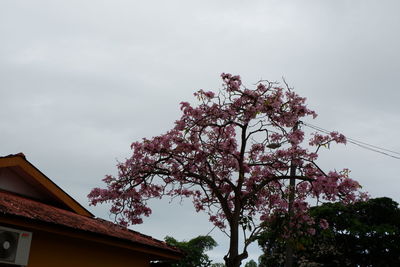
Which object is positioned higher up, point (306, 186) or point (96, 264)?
point (306, 186)

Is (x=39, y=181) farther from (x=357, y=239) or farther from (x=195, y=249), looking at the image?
(x=195, y=249)

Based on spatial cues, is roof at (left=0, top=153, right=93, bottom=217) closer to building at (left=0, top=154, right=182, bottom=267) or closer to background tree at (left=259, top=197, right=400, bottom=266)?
building at (left=0, top=154, right=182, bottom=267)

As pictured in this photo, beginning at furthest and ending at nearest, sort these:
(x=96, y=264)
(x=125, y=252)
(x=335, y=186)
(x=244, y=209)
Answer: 1. (x=244, y=209)
2. (x=335, y=186)
3. (x=125, y=252)
4. (x=96, y=264)

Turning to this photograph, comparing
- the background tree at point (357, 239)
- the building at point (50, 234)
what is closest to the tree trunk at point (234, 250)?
the building at point (50, 234)

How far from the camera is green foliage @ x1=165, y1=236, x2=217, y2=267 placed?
131 feet

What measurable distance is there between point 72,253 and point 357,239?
72.3 ft

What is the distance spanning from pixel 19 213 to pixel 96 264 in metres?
2.67

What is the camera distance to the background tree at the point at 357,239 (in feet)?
87.0

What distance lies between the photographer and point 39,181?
1128 cm

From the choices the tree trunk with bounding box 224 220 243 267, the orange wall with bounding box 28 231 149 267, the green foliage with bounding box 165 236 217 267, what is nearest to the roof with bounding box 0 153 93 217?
the orange wall with bounding box 28 231 149 267

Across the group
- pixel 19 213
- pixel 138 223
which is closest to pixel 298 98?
pixel 138 223

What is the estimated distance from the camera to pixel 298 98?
12.7 metres

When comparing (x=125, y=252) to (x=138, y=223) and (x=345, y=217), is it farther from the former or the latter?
(x=345, y=217)

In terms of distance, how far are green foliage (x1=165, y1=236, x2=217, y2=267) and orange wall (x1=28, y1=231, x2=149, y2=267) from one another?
27.5 m
